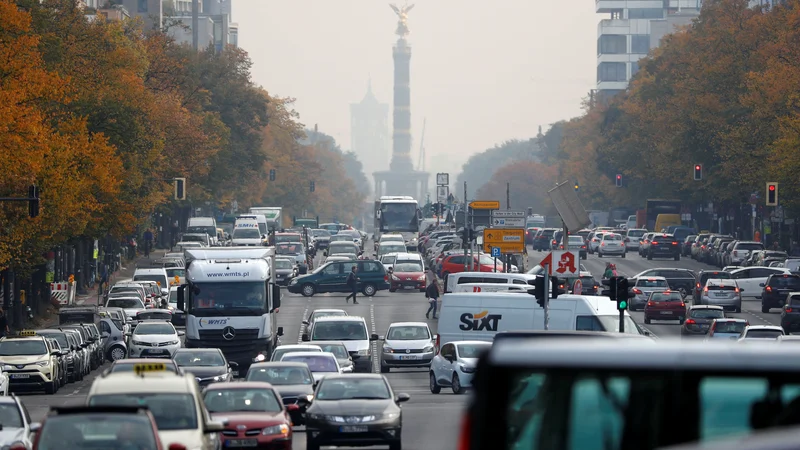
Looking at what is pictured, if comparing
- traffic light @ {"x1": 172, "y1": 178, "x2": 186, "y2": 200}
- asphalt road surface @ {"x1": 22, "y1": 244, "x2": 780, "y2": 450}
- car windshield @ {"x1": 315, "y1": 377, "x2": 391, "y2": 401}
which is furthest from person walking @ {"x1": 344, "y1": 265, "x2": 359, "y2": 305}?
car windshield @ {"x1": 315, "y1": 377, "x2": 391, "y2": 401}

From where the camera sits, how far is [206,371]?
30344mm

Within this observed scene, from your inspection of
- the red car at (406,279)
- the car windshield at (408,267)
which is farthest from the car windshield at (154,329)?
the car windshield at (408,267)

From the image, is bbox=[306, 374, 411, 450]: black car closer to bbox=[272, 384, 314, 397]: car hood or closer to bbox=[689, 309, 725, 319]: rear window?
bbox=[272, 384, 314, 397]: car hood

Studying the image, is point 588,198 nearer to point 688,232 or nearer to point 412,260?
point 688,232

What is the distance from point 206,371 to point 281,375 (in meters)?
4.38

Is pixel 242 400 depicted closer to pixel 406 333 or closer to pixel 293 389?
pixel 293 389

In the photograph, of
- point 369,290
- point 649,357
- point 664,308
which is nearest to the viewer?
point 649,357

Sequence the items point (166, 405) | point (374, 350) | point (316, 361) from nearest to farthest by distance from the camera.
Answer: point (166, 405), point (316, 361), point (374, 350)

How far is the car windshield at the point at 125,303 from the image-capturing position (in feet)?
174

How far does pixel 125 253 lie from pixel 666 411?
85.1 meters

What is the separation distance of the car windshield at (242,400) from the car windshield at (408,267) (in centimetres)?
4716

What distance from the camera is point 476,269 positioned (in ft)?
216

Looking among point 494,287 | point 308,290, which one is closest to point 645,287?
point 494,287

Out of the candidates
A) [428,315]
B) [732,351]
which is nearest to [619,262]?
[428,315]
